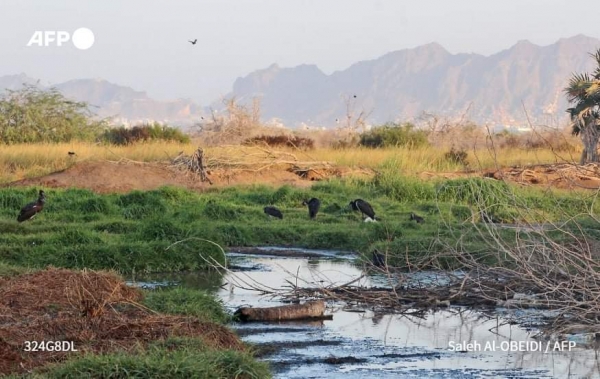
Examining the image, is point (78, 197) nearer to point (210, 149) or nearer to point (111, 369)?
point (210, 149)

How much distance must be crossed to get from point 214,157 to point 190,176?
3.03 ft

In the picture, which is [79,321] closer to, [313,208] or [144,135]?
[313,208]

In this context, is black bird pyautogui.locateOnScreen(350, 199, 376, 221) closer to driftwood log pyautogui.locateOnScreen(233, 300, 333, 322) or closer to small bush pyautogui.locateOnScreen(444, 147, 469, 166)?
driftwood log pyautogui.locateOnScreen(233, 300, 333, 322)

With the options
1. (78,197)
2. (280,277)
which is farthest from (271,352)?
(78,197)

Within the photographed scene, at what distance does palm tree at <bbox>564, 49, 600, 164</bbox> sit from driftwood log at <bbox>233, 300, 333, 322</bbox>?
17.8m

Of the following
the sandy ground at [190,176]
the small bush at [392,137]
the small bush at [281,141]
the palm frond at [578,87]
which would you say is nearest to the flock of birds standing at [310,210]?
the sandy ground at [190,176]

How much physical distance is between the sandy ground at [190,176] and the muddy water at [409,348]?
13015mm

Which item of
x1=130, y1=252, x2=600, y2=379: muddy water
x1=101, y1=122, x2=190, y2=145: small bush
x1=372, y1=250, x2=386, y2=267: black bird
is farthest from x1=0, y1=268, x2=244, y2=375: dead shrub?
x1=101, y1=122, x2=190, y2=145: small bush

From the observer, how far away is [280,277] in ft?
43.4

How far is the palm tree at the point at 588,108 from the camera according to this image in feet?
88.4

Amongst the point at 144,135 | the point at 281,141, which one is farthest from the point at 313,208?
the point at 144,135

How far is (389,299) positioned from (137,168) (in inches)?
624

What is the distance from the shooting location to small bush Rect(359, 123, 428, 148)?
3900 centimetres

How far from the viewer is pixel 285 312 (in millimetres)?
10328
